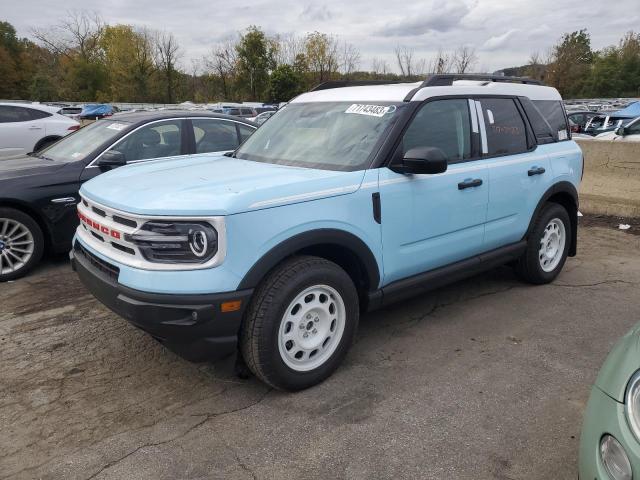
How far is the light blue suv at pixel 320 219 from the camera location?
9.08 ft

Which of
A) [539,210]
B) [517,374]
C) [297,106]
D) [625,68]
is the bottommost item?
[517,374]

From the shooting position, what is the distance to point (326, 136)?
3.81 m

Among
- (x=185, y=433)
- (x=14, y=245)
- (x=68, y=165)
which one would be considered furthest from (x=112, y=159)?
(x=185, y=433)

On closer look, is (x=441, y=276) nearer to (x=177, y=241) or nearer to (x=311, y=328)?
(x=311, y=328)

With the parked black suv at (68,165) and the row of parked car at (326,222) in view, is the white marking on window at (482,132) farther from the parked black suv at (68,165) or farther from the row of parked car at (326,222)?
the parked black suv at (68,165)

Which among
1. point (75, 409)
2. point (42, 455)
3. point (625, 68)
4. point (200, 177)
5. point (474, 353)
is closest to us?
point (42, 455)

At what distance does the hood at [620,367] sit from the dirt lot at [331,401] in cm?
79

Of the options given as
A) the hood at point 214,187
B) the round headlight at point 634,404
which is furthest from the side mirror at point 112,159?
the round headlight at point 634,404

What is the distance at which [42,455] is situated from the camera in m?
2.68

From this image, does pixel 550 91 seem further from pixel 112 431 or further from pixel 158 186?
pixel 112 431

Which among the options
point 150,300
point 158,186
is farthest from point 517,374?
point 158,186

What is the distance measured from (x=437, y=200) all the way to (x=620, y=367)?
1.97 meters

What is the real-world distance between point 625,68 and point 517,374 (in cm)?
6871

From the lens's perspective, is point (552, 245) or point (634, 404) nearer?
point (634, 404)
